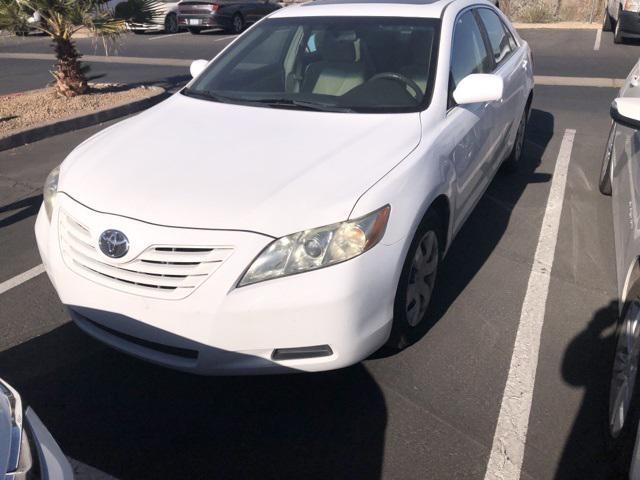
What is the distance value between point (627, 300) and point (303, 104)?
209cm

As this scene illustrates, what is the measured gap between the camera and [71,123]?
8031mm

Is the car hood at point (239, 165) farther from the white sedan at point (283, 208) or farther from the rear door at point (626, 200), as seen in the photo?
the rear door at point (626, 200)

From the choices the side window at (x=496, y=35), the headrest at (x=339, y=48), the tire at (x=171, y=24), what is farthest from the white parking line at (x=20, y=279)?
the tire at (x=171, y=24)

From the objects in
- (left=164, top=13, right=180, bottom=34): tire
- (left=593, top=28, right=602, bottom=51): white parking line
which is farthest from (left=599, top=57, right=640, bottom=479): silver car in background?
(left=164, top=13, right=180, bottom=34): tire

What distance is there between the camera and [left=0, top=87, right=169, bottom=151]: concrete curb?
736 cm

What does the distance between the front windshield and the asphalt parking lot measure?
1.28m

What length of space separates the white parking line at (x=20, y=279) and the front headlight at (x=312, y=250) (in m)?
2.29

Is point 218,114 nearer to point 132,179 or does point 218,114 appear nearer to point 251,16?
point 132,179

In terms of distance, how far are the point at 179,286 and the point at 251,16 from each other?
60.5 ft

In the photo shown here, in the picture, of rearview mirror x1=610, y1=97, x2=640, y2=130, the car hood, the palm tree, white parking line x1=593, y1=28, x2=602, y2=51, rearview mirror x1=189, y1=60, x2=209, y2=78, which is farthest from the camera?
white parking line x1=593, y1=28, x2=602, y2=51

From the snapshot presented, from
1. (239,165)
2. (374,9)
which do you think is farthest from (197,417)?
(374,9)

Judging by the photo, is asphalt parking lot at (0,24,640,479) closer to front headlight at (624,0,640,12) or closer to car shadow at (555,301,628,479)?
car shadow at (555,301,628,479)

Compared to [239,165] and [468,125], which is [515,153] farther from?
[239,165]

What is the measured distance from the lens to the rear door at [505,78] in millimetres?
4809
